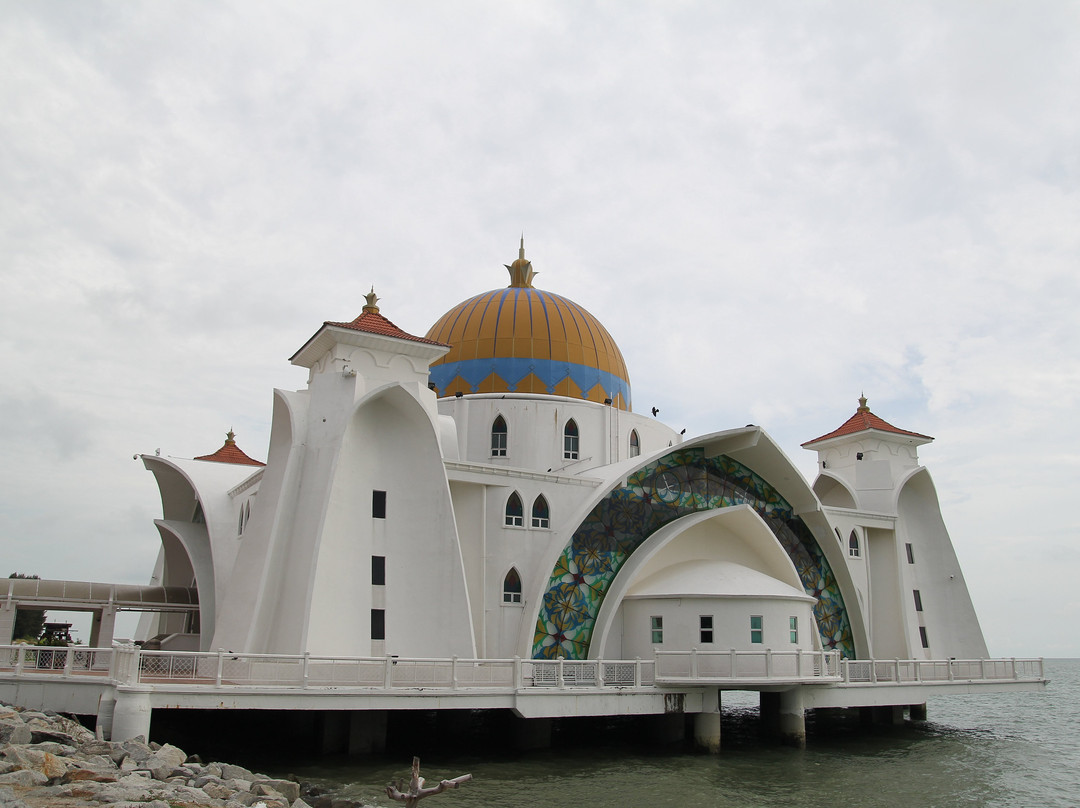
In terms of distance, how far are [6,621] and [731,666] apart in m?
20.2

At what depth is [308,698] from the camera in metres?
A: 17.0

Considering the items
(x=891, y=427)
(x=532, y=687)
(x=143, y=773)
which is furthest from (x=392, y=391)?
(x=891, y=427)

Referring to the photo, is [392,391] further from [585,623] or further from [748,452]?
[748,452]

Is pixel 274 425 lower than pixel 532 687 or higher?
higher

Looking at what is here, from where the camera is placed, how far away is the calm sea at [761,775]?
16.6 metres

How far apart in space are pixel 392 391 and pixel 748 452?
1089cm

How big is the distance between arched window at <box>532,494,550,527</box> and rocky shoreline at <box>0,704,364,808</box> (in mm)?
9603

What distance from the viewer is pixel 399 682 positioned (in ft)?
59.3

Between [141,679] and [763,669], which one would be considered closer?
[141,679]

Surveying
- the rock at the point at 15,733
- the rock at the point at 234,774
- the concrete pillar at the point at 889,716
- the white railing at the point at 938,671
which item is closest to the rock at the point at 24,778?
the rock at the point at 15,733

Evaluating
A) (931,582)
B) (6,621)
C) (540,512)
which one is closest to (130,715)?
(540,512)

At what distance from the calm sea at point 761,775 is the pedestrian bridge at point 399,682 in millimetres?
1212

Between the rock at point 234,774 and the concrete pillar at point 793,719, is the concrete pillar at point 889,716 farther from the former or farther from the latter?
the rock at point 234,774

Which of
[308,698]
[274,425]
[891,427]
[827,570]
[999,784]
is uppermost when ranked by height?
[891,427]
